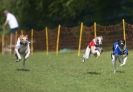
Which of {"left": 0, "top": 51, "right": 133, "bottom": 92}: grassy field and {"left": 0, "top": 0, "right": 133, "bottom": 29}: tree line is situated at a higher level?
{"left": 0, "top": 0, "right": 133, "bottom": 29}: tree line

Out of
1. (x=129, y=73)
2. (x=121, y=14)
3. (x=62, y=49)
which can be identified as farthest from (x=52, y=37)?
(x=129, y=73)

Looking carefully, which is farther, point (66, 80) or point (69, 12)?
point (69, 12)

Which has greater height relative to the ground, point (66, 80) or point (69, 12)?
point (69, 12)

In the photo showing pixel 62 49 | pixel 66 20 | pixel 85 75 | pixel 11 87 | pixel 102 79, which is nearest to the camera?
pixel 11 87

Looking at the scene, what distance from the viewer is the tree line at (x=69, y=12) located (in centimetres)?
4981

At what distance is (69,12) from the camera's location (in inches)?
1935

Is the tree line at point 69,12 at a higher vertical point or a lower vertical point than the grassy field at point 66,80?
higher

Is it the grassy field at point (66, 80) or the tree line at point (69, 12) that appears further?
the tree line at point (69, 12)

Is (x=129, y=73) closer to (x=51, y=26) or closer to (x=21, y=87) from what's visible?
(x=21, y=87)

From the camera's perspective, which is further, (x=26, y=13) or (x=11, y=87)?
(x=26, y=13)

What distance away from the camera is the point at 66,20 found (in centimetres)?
5259

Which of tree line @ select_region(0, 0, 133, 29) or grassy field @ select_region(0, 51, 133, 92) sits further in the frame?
tree line @ select_region(0, 0, 133, 29)

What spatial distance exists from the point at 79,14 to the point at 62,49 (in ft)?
29.9

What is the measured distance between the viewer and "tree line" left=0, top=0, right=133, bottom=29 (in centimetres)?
4981
